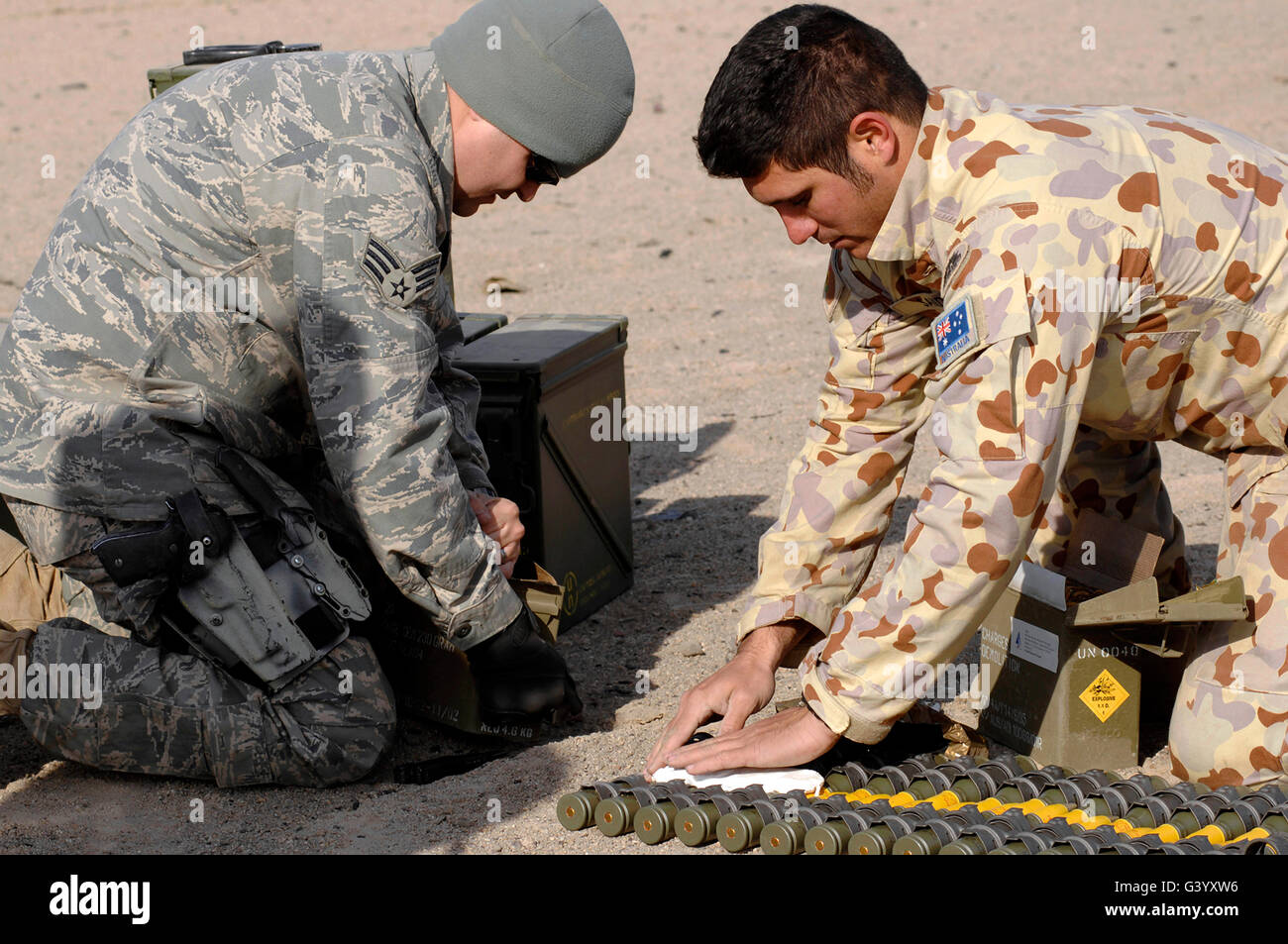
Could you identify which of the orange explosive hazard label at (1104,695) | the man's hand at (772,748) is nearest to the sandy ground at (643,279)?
the man's hand at (772,748)

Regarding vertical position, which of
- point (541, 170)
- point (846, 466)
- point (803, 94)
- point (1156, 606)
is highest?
point (803, 94)

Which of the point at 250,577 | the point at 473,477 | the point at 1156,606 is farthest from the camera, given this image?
the point at 473,477

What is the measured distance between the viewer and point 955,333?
11.3ft

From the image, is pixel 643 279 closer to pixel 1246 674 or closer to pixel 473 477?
pixel 473 477

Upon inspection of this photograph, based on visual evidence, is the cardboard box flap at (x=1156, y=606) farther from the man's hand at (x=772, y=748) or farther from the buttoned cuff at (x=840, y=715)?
the man's hand at (x=772, y=748)

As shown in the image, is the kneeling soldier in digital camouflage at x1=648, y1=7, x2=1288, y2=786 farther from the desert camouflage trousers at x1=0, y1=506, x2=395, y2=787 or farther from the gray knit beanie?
the desert camouflage trousers at x1=0, y1=506, x2=395, y2=787

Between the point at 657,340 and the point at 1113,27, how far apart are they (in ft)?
33.3

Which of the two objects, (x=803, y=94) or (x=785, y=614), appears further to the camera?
(x=785, y=614)

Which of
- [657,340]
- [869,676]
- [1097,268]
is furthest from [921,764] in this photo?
[657,340]

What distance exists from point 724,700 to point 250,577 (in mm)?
1387

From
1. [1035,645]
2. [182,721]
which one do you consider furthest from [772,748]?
[182,721]

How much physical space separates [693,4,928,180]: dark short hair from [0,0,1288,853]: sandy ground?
171 cm

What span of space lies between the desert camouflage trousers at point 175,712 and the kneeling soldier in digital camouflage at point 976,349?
102 centimetres

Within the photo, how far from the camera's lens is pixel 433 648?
177 inches
